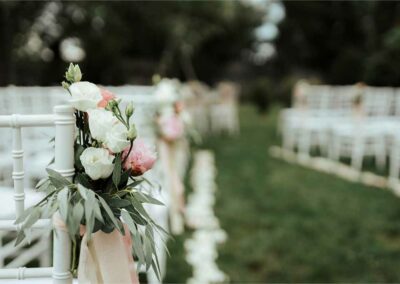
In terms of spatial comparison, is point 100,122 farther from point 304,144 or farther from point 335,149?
point 304,144

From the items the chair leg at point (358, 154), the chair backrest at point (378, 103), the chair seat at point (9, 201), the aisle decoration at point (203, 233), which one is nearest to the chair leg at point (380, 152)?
the chair leg at point (358, 154)

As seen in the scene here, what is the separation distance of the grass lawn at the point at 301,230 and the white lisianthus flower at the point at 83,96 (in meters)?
1.86

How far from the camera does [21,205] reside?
1191mm

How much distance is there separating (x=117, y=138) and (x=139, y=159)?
12 centimetres

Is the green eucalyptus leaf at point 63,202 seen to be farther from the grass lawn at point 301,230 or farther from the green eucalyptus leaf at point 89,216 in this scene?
the grass lawn at point 301,230

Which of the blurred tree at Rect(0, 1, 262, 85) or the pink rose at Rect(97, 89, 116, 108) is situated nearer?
the pink rose at Rect(97, 89, 116, 108)

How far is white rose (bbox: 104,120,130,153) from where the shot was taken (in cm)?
109

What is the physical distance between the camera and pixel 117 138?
110 cm

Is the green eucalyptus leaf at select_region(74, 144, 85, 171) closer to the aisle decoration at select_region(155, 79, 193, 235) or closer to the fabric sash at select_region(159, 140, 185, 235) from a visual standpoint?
the aisle decoration at select_region(155, 79, 193, 235)

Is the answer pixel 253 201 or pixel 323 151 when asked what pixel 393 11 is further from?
pixel 253 201

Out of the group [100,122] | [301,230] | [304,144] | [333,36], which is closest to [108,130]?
[100,122]

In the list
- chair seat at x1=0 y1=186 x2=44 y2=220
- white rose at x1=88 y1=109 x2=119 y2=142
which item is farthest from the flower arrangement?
white rose at x1=88 y1=109 x2=119 y2=142

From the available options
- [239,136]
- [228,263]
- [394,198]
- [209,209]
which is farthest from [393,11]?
[228,263]

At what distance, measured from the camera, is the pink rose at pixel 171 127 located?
130 inches
